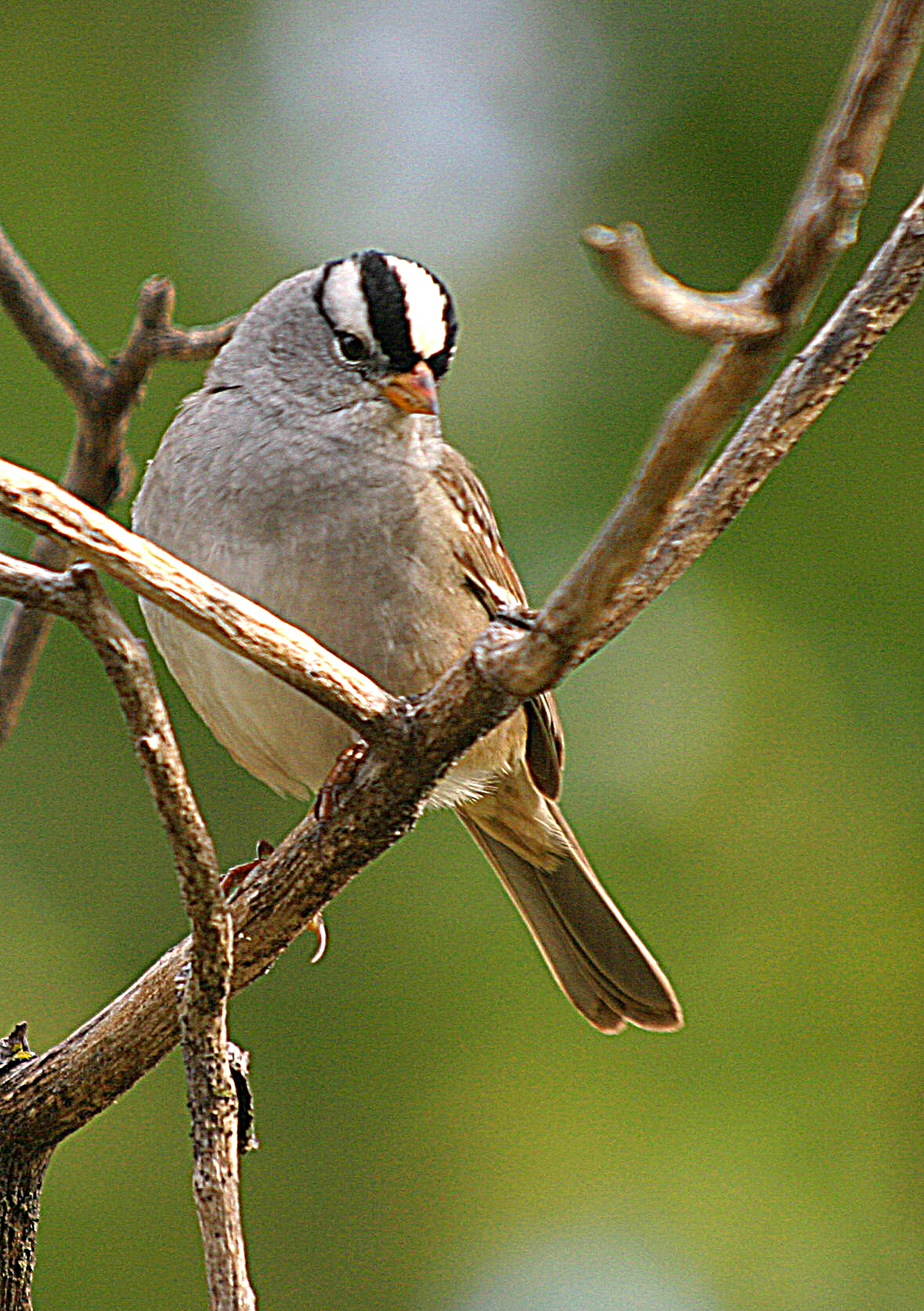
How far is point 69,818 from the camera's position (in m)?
3.62

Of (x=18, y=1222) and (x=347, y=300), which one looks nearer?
(x=18, y=1222)

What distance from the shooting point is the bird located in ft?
6.73

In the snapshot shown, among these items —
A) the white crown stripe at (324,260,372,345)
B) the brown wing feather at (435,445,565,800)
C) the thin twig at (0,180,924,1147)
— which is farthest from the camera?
the white crown stripe at (324,260,372,345)

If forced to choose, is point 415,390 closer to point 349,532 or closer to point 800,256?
point 349,532

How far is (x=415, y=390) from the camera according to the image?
86.8 inches

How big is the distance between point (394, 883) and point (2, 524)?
3.95 ft

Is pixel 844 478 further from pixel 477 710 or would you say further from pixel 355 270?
pixel 477 710

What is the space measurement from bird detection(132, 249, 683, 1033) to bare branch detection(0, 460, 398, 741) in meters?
0.62

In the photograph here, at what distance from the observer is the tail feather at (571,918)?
252cm

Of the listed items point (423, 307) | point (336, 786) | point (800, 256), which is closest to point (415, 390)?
point (423, 307)

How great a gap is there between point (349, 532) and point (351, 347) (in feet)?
1.32

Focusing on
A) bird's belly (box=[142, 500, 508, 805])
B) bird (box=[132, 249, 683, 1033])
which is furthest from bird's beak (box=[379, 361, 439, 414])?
bird's belly (box=[142, 500, 508, 805])

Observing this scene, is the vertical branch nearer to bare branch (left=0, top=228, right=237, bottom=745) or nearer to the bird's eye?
bare branch (left=0, top=228, right=237, bottom=745)

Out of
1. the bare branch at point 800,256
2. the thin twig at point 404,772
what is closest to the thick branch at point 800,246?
the bare branch at point 800,256
